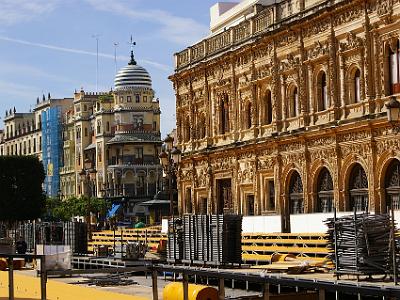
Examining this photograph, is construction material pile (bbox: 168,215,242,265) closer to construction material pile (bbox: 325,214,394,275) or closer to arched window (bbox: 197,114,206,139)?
construction material pile (bbox: 325,214,394,275)

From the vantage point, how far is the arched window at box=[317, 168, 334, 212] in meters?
41.2

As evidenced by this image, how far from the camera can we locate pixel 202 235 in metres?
31.7

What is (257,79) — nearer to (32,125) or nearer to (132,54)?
(132,54)

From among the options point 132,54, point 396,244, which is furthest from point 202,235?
point 132,54

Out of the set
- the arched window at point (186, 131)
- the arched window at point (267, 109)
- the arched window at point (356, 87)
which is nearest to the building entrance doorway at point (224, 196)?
the arched window at point (267, 109)

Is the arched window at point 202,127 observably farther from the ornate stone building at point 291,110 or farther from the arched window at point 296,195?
the arched window at point 296,195

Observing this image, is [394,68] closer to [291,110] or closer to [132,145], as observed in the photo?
[291,110]

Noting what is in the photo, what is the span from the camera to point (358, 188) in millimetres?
39094

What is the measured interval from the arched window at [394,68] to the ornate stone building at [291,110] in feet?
0.13

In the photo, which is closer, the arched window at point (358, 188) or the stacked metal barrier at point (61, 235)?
the arched window at point (358, 188)

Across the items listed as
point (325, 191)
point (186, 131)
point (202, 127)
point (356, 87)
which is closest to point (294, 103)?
point (325, 191)

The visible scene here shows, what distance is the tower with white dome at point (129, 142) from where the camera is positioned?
10181 cm

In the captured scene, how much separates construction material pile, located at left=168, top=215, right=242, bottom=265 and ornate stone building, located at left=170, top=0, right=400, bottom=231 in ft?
24.5

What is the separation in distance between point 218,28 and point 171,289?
130ft
